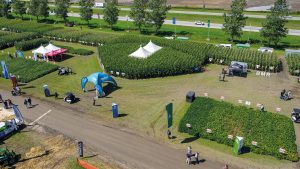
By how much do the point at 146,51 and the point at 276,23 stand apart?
29.2 metres

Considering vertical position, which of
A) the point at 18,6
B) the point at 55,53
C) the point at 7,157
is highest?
the point at 18,6

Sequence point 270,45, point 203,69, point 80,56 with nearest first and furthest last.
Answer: point 203,69, point 80,56, point 270,45

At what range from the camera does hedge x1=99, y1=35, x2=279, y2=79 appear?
51281 millimetres

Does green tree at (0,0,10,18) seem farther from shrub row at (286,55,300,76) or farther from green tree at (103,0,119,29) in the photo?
shrub row at (286,55,300,76)

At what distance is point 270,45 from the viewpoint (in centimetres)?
6788

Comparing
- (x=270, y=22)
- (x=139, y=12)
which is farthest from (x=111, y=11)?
(x=270, y=22)

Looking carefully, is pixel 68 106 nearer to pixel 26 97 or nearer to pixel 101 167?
pixel 26 97

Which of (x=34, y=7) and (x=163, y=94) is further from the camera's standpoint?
(x=34, y=7)

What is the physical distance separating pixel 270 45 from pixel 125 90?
39011 millimetres

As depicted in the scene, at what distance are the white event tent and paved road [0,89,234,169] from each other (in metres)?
19.4

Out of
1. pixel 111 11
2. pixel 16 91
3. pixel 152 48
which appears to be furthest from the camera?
pixel 111 11

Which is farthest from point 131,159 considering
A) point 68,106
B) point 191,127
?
point 68,106

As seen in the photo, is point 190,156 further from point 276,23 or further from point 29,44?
point 29,44

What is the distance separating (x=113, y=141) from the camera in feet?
113
